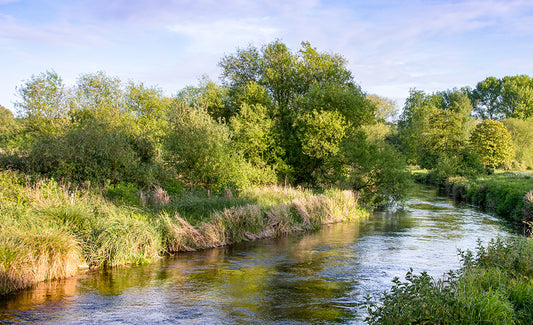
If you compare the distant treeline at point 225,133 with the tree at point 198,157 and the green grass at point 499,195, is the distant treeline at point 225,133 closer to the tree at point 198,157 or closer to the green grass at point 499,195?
the tree at point 198,157

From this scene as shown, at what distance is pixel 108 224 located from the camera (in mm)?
15109

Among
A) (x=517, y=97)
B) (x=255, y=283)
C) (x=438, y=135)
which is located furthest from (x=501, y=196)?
(x=517, y=97)

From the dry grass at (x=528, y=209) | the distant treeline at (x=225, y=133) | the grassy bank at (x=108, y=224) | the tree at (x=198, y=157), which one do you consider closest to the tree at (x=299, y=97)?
the distant treeline at (x=225, y=133)

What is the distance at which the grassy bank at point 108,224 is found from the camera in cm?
1224

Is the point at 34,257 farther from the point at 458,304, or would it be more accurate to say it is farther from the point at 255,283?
the point at 458,304

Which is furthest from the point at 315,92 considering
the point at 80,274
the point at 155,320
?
the point at 155,320

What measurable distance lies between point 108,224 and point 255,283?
6.19m

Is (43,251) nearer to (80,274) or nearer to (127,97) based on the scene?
(80,274)

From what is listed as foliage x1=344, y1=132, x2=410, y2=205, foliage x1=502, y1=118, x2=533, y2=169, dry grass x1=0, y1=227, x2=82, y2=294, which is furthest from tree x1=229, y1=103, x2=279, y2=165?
foliage x1=502, y1=118, x2=533, y2=169

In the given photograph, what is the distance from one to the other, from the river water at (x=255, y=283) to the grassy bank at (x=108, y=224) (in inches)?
25.3

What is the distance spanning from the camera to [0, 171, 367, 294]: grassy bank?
12242mm

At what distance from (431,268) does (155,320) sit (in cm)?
968

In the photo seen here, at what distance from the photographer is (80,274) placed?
1347 cm

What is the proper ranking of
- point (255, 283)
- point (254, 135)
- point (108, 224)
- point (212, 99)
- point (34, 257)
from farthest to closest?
point (212, 99) → point (254, 135) → point (108, 224) → point (255, 283) → point (34, 257)
